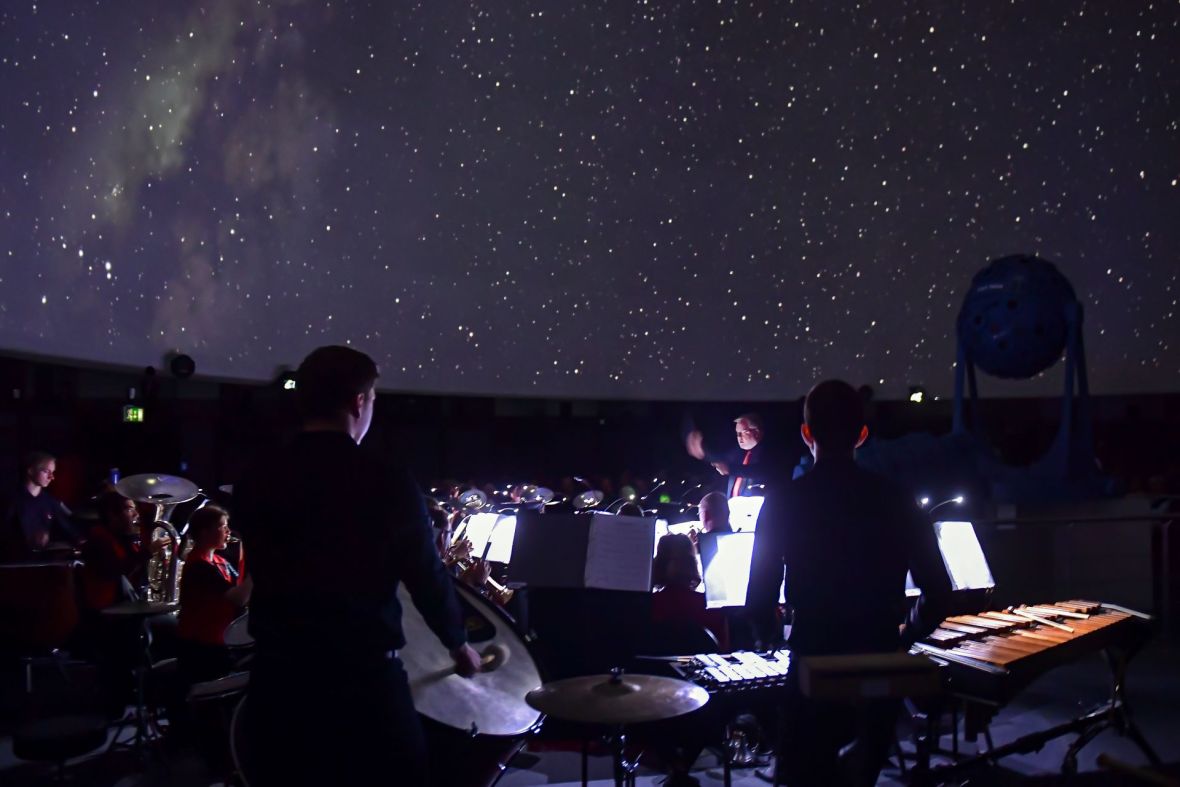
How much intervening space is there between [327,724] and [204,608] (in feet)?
9.75

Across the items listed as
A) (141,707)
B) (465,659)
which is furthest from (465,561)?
(465,659)

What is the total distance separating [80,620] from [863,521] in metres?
5.61

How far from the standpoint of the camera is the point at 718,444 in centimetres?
1702

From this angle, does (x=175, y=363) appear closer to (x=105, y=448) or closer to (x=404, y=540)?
(x=105, y=448)

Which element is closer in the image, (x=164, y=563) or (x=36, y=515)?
(x=164, y=563)

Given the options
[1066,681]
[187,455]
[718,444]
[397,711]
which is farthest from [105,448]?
[397,711]

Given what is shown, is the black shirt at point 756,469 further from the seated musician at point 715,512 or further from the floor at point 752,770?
the floor at point 752,770

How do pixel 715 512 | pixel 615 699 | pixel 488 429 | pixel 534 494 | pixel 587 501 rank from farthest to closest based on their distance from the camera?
pixel 488 429 < pixel 534 494 < pixel 587 501 < pixel 715 512 < pixel 615 699

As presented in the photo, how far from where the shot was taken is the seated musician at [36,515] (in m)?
7.68

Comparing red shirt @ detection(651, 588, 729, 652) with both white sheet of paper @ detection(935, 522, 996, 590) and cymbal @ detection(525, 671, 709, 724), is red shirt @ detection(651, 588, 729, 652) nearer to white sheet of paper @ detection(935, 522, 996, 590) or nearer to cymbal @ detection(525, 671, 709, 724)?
white sheet of paper @ detection(935, 522, 996, 590)

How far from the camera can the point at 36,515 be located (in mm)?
7801

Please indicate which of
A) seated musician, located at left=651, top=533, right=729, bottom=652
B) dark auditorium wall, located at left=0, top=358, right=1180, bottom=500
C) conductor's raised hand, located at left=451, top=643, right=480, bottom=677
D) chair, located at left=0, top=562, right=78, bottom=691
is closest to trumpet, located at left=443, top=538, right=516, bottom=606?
seated musician, located at left=651, top=533, right=729, bottom=652

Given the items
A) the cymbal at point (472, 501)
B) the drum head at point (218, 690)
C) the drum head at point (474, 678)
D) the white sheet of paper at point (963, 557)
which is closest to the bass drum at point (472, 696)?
the drum head at point (474, 678)

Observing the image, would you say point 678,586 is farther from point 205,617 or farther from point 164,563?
point 164,563
